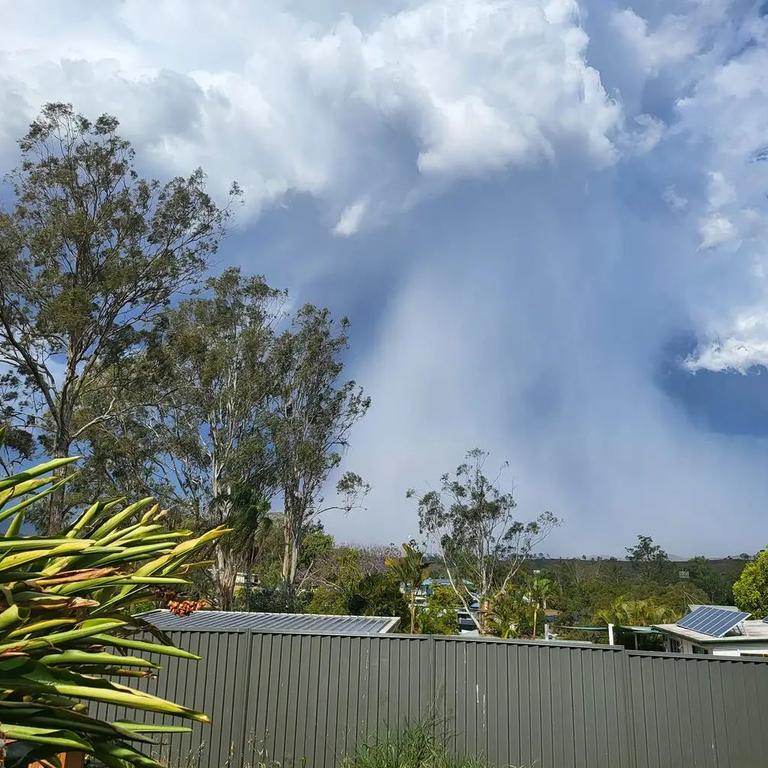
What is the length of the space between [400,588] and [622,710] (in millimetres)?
20364

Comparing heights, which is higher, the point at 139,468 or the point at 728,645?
the point at 139,468

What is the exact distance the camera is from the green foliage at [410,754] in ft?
20.2

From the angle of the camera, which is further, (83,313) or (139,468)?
(139,468)

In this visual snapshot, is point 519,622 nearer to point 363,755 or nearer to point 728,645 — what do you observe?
point 728,645

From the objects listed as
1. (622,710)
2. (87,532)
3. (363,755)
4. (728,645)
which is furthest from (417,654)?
(728,645)

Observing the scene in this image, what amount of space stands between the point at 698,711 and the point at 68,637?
23.9ft

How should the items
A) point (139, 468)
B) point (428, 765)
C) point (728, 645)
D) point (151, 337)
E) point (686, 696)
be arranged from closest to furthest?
point (428, 765) → point (686, 696) → point (728, 645) → point (151, 337) → point (139, 468)

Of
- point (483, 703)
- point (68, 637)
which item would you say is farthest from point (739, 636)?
point (68, 637)

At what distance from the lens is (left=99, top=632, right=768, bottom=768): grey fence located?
6836 millimetres

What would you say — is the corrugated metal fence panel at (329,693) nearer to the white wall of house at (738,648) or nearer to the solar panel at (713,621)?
the white wall of house at (738,648)

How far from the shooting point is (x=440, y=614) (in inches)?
1153

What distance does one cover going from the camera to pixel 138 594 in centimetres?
217

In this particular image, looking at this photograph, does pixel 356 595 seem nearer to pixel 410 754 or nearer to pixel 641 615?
pixel 641 615

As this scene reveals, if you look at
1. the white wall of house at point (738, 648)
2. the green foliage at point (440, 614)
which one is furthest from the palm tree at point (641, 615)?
the white wall of house at point (738, 648)
